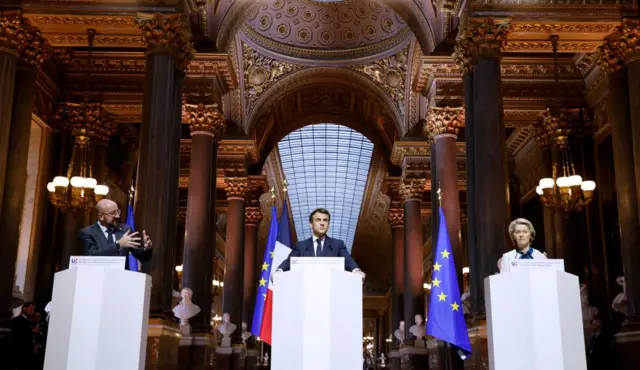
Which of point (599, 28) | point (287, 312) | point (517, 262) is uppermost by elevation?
point (599, 28)

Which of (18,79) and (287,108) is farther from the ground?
(287,108)

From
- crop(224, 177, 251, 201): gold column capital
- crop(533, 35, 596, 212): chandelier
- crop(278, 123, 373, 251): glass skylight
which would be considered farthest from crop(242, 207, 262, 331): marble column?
crop(533, 35, 596, 212): chandelier

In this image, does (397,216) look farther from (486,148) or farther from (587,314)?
(486,148)

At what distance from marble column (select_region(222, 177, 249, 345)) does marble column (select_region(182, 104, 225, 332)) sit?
4.84m

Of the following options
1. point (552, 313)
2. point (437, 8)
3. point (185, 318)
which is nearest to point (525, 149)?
point (437, 8)

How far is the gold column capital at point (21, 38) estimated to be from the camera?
10.6m

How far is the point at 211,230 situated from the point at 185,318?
2.31 meters

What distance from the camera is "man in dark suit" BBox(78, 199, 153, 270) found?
246 inches

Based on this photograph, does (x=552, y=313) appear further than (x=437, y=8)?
No

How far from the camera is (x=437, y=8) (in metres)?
14.9

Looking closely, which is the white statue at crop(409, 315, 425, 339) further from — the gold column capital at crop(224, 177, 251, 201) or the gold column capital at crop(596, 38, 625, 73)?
the gold column capital at crop(596, 38, 625, 73)

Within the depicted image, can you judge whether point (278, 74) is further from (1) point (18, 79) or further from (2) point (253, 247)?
(1) point (18, 79)

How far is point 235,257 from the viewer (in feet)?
67.7

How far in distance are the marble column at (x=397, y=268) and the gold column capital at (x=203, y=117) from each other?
32.1 ft
